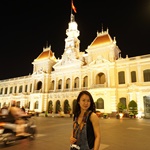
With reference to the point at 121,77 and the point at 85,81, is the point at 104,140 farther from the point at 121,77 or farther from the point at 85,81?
the point at 85,81

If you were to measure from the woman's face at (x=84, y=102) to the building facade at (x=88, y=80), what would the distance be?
2599cm

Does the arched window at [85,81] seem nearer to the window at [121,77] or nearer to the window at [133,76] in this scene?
the window at [121,77]

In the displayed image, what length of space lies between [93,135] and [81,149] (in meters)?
0.28

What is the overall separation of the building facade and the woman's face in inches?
1023

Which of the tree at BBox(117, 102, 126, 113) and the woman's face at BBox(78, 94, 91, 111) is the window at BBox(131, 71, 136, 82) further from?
the woman's face at BBox(78, 94, 91, 111)

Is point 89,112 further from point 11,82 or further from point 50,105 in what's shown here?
point 11,82

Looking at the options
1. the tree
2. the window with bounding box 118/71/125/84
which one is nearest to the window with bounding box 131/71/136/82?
the window with bounding box 118/71/125/84

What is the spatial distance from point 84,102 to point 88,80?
30366mm

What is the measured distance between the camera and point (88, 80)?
1288 inches

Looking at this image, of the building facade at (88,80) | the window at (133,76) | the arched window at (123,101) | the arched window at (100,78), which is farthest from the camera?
the arched window at (100,78)

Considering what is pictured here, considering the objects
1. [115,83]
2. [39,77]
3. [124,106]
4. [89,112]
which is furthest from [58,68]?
[89,112]

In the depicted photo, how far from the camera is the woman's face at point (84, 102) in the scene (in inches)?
97.7

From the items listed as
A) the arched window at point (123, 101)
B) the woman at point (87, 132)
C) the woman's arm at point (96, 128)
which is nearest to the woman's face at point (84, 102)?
the woman at point (87, 132)

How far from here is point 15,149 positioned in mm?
5402
